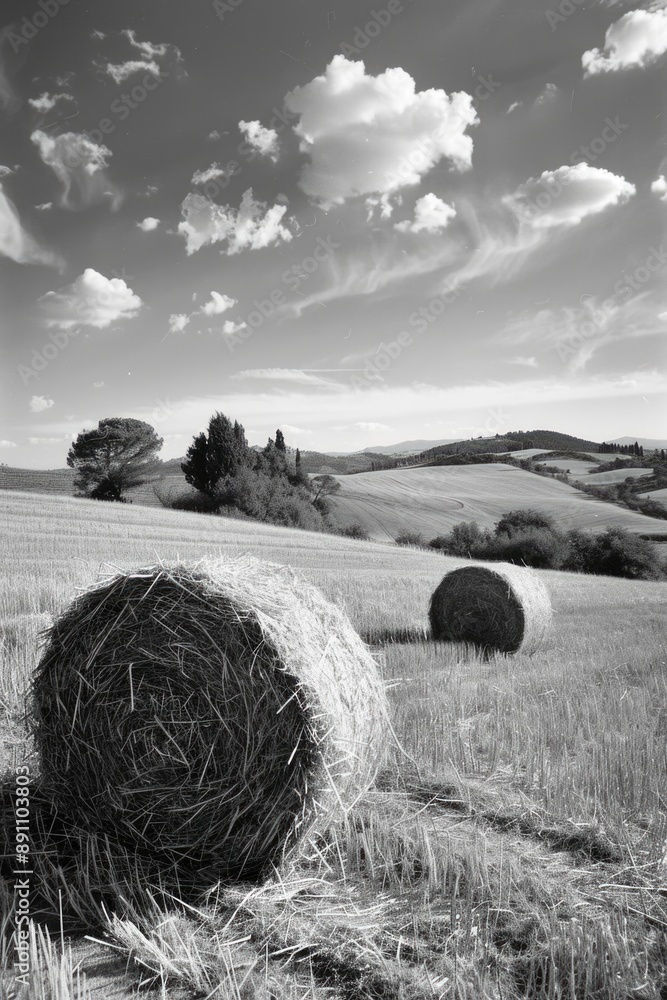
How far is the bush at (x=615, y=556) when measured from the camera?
39375mm

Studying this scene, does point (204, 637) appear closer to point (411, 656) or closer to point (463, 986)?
point (463, 986)

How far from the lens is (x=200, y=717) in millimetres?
3641

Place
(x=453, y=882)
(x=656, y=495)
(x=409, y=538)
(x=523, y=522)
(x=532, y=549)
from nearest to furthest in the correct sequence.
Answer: (x=453, y=882) → (x=532, y=549) → (x=523, y=522) → (x=409, y=538) → (x=656, y=495)

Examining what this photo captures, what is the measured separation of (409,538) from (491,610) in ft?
132

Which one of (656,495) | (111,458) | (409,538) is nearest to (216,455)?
(111,458)

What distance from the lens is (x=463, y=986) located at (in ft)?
8.32

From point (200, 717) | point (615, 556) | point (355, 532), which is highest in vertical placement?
point (200, 717)

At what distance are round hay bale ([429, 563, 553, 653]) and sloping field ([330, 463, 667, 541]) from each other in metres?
40.1

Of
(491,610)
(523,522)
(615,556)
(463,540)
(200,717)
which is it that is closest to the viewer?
(200,717)

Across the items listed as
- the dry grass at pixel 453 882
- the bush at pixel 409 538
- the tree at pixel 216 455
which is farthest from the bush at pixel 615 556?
the dry grass at pixel 453 882

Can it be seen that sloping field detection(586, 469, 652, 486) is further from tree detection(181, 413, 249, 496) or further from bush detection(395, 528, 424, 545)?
tree detection(181, 413, 249, 496)

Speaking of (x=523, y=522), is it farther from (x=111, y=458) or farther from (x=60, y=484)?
(x=60, y=484)

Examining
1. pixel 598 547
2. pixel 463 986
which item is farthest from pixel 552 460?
pixel 463 986

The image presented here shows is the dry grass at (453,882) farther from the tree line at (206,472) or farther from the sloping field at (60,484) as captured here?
the sloping field at (60,484)
